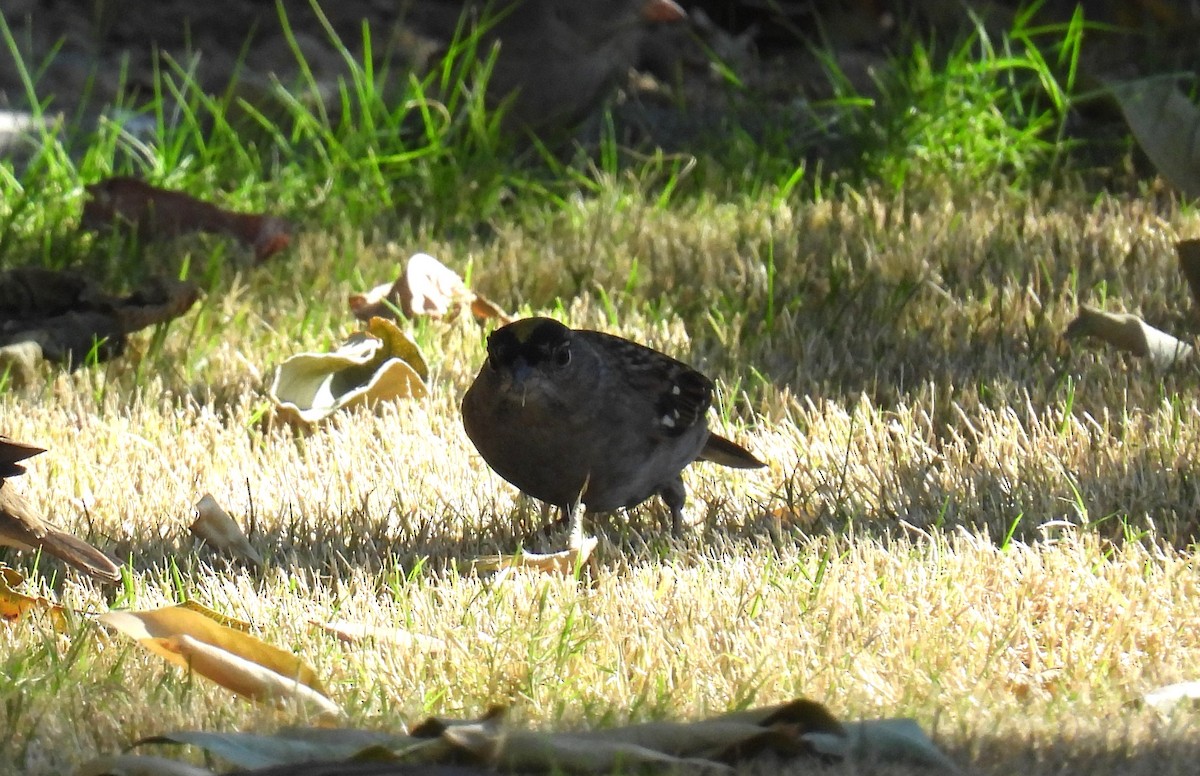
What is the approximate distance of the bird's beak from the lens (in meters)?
8.23

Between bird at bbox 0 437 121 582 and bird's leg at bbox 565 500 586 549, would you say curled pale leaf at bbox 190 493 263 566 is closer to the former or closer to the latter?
bird at bbox 0 437 121 582

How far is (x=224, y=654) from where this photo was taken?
3.25 m

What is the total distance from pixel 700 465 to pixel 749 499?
1.31ft

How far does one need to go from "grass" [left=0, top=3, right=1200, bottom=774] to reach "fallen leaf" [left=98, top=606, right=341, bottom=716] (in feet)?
0.15

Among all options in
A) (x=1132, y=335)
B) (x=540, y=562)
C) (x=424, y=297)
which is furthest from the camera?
(x=424, y=297)

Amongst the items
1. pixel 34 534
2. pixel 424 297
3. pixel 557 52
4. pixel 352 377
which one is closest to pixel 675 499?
pixel 352 377

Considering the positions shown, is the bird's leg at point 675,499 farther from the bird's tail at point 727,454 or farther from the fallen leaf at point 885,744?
the fallen leaf at point 885,744

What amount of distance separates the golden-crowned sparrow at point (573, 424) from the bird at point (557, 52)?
3697mm

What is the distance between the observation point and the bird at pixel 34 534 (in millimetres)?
3764

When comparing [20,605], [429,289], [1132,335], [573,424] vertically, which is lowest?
[20,605]

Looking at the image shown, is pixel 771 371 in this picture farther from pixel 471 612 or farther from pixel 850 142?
pixel 850 142

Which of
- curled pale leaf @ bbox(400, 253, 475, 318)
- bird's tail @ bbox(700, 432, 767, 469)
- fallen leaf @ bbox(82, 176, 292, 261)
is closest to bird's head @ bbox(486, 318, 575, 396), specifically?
bird's tail @ bbox(700, 432, 767, 469)

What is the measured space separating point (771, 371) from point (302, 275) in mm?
1965

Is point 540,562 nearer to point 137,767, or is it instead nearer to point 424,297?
point 137,767
